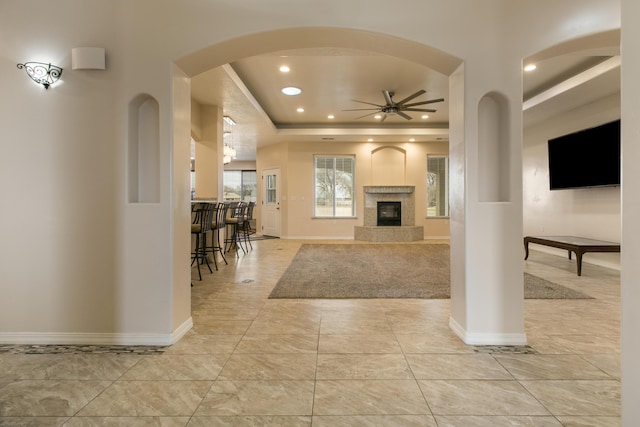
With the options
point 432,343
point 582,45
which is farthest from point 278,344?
point 582,45

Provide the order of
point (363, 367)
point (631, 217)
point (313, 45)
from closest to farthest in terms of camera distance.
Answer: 1. point (631, 217)
2. point (363, 367)
3. point (313, 45)

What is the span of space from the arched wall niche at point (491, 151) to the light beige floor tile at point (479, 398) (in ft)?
4.29

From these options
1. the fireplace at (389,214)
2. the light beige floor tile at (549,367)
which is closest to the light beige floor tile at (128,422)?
the light beige floor tile at (549,367)

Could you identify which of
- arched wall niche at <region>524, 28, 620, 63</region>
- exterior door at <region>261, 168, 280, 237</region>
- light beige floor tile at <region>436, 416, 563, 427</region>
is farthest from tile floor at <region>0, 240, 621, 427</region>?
exterior door at <region>261, 168, 280, 237</region>

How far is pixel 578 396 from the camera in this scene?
160 centimetres

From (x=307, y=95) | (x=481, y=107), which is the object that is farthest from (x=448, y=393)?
(x=307, y=95)

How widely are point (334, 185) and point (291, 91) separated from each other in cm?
392

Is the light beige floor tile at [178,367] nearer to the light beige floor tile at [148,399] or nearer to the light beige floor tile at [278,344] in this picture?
the light beige floor tile at [148,399]

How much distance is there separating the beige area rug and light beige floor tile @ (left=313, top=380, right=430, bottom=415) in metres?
1.61

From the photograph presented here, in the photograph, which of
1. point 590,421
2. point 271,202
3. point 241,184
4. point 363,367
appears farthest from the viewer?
point 241,184

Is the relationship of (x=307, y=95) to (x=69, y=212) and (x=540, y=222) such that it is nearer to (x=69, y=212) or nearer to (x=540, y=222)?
(x=69, y=212)

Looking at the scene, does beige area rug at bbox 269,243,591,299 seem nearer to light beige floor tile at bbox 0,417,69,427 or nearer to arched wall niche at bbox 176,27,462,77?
light beige floor tile at bbox 0,417,69,427

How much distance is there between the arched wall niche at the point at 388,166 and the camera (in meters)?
8.99

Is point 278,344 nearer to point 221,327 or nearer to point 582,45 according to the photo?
point 221,327
